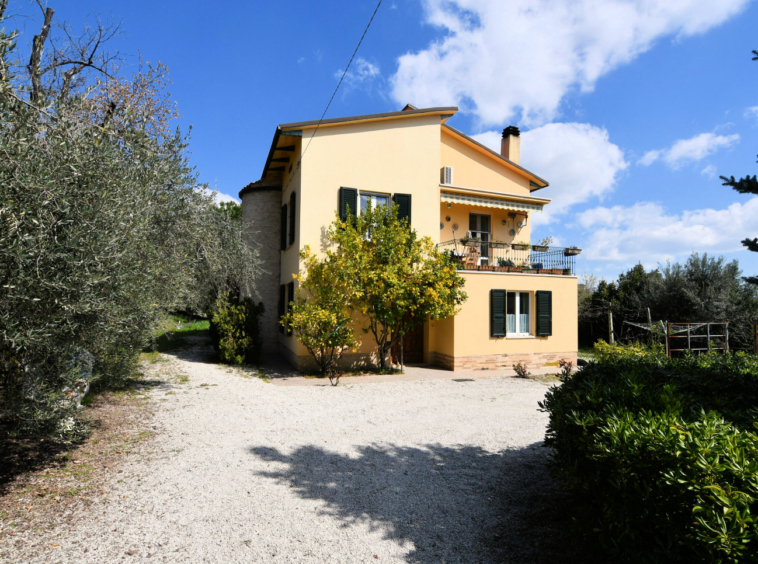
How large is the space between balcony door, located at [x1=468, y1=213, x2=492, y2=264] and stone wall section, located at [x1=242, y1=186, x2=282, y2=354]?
9.30 m

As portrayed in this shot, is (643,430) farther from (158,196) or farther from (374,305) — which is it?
(374,305)

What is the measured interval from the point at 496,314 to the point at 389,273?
214 inches

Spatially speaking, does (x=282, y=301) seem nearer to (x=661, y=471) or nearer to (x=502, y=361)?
(x=502, y=361)

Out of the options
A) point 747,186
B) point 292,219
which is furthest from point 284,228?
point 747,186

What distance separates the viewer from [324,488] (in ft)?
18.4

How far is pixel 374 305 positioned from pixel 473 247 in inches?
226

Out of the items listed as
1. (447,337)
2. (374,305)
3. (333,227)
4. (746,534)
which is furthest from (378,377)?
(746,534)

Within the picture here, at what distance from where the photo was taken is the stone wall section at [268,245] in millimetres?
19594

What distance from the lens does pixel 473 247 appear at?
1748 cm

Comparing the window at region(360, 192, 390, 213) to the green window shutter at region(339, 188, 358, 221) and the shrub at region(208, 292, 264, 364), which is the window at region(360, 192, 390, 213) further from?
the shrub at region(208, 292, 264, 364)

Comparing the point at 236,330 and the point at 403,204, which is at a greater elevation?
the point at 403,204

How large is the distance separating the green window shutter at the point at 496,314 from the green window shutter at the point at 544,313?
6.24 ft

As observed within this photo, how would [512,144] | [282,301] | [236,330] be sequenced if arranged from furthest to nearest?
[512,144] < [282,301] < [236,330]

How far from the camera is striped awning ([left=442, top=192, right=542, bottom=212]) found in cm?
1702
